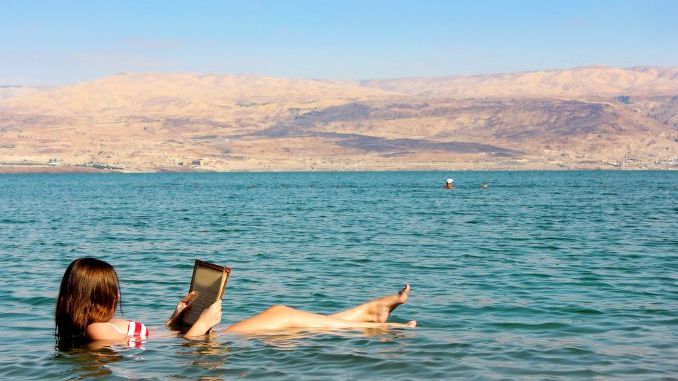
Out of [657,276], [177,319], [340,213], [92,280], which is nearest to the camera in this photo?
[92,280]

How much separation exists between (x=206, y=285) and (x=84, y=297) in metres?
2.21

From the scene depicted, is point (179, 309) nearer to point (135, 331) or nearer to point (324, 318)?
point (135, 331)

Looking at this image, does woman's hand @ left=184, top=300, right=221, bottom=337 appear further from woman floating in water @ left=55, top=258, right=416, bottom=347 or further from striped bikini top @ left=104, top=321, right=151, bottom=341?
striped bikini top @ left=104, top=321, right=151, bottom=341

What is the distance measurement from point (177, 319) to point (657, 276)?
13.5 metres

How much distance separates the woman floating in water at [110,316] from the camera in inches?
391

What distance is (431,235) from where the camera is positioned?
36656 millimetres

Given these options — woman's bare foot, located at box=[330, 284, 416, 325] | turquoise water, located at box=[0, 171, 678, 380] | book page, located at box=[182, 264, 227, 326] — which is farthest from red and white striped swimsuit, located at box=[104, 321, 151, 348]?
woman's bare foot, located at box=[330, 284, 416, 325]

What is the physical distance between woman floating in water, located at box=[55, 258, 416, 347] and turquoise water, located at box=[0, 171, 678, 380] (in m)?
0.25

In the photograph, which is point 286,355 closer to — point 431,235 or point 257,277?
point 257,277

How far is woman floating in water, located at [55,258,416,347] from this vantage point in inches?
391

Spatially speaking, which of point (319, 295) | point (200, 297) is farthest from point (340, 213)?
point (200, 297)

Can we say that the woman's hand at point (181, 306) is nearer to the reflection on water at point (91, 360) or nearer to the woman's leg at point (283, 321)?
the woman's leg at point (283, 321)

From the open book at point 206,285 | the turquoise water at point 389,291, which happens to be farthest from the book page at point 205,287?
the turquoise water at point 389,291

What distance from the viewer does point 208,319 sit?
11594 millimetres
